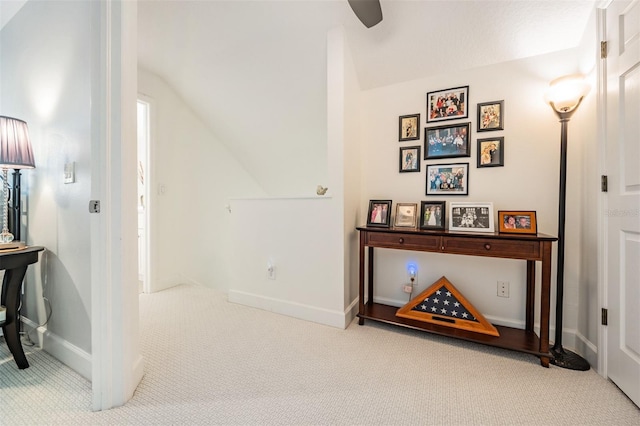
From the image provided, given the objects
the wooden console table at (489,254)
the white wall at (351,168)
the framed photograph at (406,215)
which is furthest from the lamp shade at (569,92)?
the white wall at (351,168)

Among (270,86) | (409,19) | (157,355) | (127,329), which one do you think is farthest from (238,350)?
(409,19)

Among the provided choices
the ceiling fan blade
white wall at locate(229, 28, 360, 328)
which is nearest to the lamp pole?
the ceiling fan blade

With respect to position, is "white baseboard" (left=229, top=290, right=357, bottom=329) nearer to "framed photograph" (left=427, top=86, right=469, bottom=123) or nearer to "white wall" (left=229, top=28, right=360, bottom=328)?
"white wall" (left=229, top=28, right=360, bottom=328)

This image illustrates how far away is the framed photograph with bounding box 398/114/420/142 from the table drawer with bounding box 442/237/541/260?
91 cm

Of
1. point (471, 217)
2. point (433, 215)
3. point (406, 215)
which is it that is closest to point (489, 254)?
point (471, 217)

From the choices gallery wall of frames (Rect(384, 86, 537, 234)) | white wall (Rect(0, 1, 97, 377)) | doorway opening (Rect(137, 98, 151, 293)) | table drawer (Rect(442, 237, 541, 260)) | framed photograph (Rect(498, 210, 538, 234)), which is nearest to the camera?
white wall (Rect(0, 1, 97, 377))

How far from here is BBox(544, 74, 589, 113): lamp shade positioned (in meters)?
1.48

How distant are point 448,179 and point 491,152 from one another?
33 cm

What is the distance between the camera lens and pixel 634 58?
1192mm

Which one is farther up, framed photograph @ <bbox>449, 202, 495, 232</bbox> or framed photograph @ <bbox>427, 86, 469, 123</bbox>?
framed photograph @ <bbox>427, 86, 469, 123</bbox>

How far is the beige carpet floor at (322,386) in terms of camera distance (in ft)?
3.65

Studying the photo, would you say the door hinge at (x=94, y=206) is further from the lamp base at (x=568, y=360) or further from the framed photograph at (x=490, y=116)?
the lamp base at (x=568, y=360)

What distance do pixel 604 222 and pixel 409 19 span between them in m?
1.73

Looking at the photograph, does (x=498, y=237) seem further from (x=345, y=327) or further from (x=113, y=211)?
(x=113, y=211)
